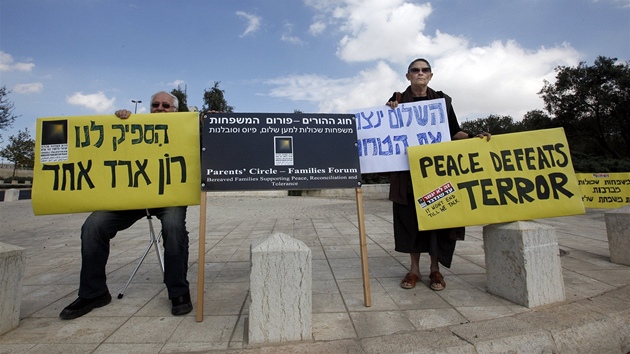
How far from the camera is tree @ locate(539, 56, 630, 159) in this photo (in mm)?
23938

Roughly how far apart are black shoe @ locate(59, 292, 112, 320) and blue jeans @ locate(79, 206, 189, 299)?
5 cm

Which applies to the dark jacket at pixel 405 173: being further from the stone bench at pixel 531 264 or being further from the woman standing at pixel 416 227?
the stone bench at pixel 531 264

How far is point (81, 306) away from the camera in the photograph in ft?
8.72

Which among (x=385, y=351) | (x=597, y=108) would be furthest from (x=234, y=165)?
(x=597, y=108)

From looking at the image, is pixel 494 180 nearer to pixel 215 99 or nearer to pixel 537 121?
pixel 537 121

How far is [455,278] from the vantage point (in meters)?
3.45

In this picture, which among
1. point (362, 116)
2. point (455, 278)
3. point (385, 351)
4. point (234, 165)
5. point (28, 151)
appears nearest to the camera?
point (385, 351)

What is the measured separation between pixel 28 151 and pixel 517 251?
55746 millimetres

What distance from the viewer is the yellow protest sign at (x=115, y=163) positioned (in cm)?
268

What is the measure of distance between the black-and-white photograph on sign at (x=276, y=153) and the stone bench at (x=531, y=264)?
4.66ft

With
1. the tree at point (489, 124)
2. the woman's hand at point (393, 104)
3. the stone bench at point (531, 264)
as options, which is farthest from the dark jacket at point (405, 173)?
the tree at point (489, 124)

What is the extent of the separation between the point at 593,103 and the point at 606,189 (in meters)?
21.2

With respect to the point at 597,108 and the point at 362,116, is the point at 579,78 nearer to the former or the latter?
the point at 597,108

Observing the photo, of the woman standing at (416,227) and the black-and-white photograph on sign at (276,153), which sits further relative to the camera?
the woman standing at (416,227)
